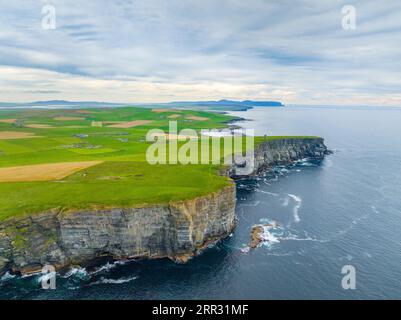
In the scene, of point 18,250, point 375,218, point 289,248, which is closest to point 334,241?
point 289,248

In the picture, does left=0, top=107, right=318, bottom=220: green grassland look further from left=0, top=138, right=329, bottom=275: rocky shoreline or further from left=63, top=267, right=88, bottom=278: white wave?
left=63, top=267, right=88, bottom=278: white wave

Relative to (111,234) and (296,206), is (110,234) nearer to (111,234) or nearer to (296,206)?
(111,234)

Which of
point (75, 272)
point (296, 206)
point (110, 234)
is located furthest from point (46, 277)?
point (296, 206)

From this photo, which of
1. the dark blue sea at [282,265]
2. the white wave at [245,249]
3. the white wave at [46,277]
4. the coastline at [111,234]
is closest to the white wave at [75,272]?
the dark blue sea at [282,265]

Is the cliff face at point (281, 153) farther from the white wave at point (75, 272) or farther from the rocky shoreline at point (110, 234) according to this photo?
the white wave at point (75, 272)

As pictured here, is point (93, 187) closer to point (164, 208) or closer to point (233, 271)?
point (164, 208)
